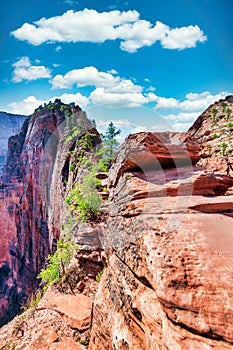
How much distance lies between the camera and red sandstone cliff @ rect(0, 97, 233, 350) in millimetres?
3812

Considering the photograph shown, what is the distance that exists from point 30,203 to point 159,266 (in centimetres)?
3331

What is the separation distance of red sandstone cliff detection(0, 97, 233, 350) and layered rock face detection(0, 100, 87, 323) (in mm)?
15519

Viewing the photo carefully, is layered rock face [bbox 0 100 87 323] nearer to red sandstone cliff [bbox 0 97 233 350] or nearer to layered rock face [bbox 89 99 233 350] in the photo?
red sandstone cliff [bbox 0 97 233 350]

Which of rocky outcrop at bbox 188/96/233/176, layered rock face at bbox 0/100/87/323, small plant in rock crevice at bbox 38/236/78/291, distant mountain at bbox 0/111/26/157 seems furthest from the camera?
distant mountain at bbox 0/111/26/157

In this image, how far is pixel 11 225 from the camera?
4275 cm

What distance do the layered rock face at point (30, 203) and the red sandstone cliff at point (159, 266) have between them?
15.5 metres

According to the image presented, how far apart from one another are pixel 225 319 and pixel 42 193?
28.7 metres

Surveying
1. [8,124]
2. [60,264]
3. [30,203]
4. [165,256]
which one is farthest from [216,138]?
[8,124]

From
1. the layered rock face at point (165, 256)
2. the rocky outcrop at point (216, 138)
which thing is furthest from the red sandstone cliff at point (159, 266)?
the rocky outcrop at point (216, 138)

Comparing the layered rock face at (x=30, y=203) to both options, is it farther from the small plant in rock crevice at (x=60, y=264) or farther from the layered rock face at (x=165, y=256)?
the layered rock face at (x=165, y=256)

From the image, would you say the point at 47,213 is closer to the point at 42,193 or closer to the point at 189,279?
the point at 42,193

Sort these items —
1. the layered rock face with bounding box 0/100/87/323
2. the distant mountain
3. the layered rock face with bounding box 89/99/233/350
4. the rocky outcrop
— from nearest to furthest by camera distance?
the layered rock face with bounding box 89/99/233/350, the rocky outcrop, the layered rock face with bounding box 0/100/87/323, the distant mountain

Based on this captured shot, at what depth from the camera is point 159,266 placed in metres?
4.50

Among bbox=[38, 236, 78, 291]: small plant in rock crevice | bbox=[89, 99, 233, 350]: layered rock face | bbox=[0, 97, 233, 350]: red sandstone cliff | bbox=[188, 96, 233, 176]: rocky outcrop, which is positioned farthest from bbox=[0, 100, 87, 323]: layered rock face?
bbox=[89, 99, 233, 350]: layered rock face
